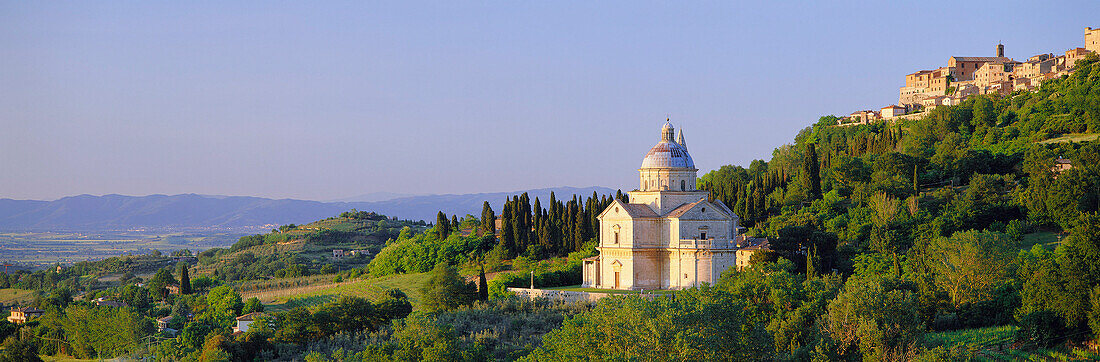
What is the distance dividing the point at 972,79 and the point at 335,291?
6683 cm

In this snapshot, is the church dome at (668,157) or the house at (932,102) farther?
the house at (932,102)

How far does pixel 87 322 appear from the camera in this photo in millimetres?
48344

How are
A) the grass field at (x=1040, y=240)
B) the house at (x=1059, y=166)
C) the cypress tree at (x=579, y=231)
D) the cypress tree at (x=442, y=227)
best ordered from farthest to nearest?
the cypress tree at (x=442, y=227) → the cypress tree at (x=579, y=231) → the house at (x=1059, y=166) → the grass field at (x=1040, y=240)

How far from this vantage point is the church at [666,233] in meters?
41.9

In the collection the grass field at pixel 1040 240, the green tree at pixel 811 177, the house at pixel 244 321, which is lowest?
the house at pixel 244 321

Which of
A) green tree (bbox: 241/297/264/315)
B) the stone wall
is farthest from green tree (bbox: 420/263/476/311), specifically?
green tree (bbox: 241/297/264/315)

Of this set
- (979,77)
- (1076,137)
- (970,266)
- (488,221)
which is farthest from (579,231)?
(979,77)

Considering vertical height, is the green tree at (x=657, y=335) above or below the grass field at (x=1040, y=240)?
below

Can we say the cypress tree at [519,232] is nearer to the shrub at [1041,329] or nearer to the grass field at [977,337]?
the grass field at [977,337]

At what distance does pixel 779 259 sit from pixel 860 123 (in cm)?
5357

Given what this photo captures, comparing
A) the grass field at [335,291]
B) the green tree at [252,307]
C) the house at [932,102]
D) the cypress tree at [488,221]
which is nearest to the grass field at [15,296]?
the grass field at [335,291]

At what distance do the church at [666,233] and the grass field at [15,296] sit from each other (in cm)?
4626

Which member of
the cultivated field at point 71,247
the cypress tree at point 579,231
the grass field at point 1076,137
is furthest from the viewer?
the cultivated field at point 71,247

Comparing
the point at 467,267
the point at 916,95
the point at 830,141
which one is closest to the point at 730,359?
the point at 467,267
